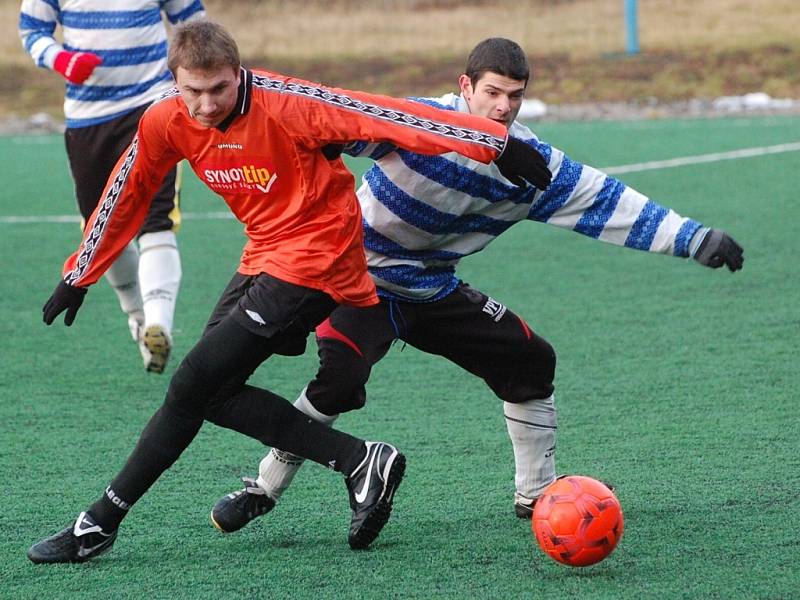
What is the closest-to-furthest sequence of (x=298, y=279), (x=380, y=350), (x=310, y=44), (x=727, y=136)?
(x=298, y=279) < (x=380, y=350) < (x=727, y=136) < (x=310, y=44)

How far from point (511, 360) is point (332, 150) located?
0.92m

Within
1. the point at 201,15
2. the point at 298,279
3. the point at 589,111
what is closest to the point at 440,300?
the point at 298,279

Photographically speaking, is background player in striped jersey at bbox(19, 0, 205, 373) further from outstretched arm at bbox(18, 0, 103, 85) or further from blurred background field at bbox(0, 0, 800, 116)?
blurred background field at bbox(0, 0, 800, 116)

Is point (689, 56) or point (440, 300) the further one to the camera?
point (689, 56)

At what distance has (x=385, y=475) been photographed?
158 inches

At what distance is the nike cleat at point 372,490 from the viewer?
3.96 m

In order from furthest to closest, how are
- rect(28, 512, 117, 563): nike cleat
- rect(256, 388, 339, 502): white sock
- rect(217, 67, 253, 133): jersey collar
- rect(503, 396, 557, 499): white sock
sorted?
1. rect(503, 396, 557, 499): white sock
2. rect(256, 388, 339, 502): white sock
3. rect(28, 512, 117, 563): nike cleat
4. rect(217, 67, 253, 133): jersey collar

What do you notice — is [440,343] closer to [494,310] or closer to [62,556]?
[494,310]

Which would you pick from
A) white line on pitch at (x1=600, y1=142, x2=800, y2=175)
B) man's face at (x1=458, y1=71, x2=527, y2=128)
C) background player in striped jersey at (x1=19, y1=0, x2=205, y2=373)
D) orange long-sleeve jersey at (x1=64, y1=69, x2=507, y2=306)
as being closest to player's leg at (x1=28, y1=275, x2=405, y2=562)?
orange long-sleeve jersey at (x1=64, y1=69, x2=507, y2=306)

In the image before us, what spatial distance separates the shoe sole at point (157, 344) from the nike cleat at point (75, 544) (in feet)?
7.11

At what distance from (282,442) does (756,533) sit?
54.7 inches

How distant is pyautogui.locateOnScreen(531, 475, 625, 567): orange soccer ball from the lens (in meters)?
3.76

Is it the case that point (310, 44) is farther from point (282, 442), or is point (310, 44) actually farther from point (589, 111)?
point (282, 442)

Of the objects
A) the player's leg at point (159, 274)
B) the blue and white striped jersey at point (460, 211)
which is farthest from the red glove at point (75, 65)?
the blue and white striped jersey at point (460, 211)
